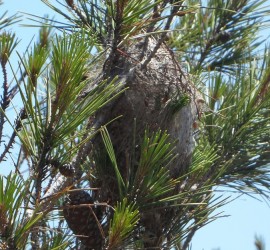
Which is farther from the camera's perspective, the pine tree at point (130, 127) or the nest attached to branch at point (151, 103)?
the nest attached to branch at point (151, 103)

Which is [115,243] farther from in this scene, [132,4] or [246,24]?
[246,24]

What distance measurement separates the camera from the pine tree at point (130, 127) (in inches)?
49.4

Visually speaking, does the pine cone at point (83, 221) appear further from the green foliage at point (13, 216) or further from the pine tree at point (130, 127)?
the green foliage at point (13, 216)

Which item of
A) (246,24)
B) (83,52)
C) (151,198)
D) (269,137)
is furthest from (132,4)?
(246,24)

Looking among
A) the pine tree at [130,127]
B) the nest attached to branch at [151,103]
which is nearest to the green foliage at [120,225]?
the pine tree at [130,127]

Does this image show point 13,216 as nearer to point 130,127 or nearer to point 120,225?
Answer: point 120,225

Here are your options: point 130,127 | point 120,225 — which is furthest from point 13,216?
point 130,127

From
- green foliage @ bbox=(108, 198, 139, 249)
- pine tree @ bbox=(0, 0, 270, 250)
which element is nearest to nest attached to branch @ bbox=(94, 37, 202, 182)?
pine tree @ bbox=(0, 0, 270, 250)

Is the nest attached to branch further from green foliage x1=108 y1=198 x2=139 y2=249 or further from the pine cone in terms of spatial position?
green foliage x1=108 y1=198 x2=139 y2=249

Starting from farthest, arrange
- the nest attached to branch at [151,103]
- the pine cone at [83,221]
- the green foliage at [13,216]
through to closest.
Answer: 1. the nest attached to branch at [151,103]
2. the pine cone at [83,221]
3. the green foliage at [13,216]

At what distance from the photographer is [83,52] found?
125cm

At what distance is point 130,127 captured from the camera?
1.82 metres

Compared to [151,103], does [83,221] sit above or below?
below

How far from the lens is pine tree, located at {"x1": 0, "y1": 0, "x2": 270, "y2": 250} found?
126 cm
